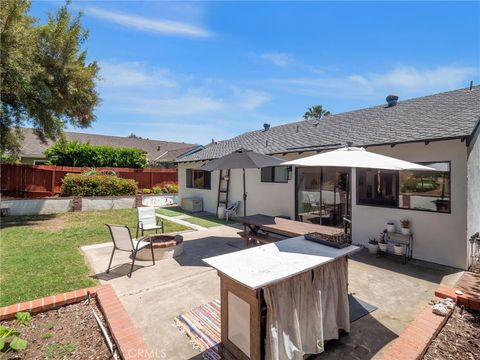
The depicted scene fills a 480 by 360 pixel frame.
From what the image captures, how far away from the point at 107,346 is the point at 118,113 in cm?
2463

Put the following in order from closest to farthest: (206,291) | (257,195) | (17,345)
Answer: (17,345) → (206,291) → (257,195)

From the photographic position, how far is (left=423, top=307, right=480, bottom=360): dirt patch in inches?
113

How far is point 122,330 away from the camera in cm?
309

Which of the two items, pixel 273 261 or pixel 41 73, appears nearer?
pixel 273 261

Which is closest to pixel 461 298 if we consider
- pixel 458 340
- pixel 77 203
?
pixel 458 340

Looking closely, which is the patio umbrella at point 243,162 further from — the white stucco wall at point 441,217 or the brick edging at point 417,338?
the brick edging at point 417,338

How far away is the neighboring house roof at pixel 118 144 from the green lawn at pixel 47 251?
15026 mm

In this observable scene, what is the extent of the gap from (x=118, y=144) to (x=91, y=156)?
11879 mm

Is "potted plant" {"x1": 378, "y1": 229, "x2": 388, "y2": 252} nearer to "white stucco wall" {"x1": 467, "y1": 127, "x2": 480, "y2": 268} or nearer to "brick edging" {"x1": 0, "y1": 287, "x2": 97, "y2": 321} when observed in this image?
"white stucco wall" {"x1": 467, "y1": 127, "x2": 480, "y2": 268}

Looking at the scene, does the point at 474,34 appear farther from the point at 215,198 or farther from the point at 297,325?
the point at 215,198

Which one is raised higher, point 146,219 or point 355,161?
point 355,161

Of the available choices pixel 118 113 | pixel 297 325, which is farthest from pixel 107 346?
pixel 118 113

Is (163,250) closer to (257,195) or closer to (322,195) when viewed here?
(322,195)

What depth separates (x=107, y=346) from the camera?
9.66 ft
